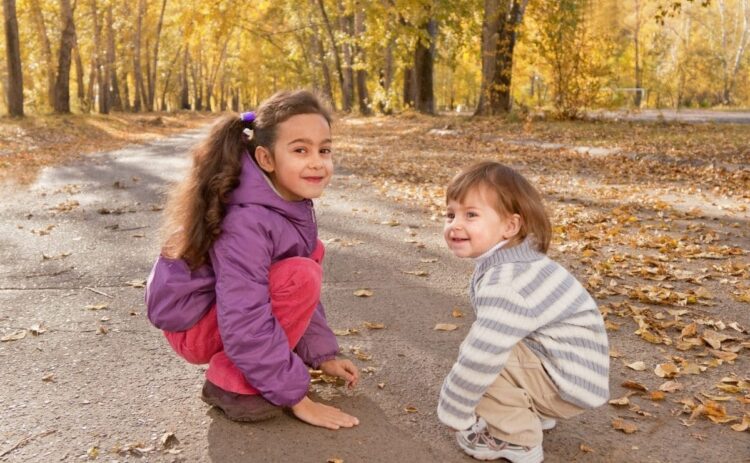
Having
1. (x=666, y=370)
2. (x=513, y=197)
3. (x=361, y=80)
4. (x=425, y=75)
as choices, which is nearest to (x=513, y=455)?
(x=513, y=197)

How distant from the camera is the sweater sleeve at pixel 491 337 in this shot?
2.28 meters

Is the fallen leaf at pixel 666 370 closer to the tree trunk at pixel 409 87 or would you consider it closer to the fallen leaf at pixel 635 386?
the fallen leaf at pixel 635 386

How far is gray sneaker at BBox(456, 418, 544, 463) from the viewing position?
95.9 inches

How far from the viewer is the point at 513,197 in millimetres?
2428

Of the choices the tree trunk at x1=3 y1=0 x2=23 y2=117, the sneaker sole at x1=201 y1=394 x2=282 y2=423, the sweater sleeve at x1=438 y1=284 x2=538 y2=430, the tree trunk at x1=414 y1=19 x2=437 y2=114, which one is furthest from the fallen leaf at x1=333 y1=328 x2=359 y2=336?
the tree trunk at x1=414 y1=19 x2=437 y2=114

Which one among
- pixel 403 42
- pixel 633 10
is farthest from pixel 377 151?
pixel 633 10

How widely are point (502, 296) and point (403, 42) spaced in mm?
20774

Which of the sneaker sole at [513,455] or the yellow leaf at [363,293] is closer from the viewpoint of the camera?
the sneaker sole at [513,455]

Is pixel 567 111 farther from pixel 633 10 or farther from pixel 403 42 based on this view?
pixel 633 10

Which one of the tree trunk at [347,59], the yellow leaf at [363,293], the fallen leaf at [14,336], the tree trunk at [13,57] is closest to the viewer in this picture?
the fallen leaf at [14,336]

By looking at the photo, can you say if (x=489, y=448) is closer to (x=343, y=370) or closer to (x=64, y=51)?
(x=343, y=370)

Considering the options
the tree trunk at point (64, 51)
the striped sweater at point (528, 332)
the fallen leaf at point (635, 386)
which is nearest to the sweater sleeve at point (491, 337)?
the striped sweater at point (528, 332)

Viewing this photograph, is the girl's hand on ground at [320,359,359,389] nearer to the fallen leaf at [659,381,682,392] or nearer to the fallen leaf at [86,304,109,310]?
the fallen leaf at [659,381,682,392]

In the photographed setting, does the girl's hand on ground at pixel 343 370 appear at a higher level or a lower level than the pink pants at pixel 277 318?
lower
